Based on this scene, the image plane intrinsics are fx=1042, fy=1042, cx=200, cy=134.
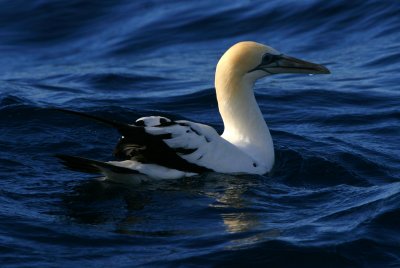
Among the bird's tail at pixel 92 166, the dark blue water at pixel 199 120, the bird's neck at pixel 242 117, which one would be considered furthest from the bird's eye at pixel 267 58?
the bird's tail at pixel 92 166

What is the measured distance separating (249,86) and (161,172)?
1.76m

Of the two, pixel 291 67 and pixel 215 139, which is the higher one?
pixel 291 67

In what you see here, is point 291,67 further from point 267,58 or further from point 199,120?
point 199,120

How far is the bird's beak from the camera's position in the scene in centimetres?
1131

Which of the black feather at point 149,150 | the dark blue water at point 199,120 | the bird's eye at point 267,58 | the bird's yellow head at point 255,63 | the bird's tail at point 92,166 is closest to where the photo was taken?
the dark blue water at point 199,120

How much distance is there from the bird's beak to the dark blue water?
0.95 meters

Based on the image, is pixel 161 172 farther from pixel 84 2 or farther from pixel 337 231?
pixel 84 2

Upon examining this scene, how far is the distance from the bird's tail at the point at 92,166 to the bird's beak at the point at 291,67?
2312mm

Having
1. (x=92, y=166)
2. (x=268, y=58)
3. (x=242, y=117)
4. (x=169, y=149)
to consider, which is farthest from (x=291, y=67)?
(x=92, y=166)

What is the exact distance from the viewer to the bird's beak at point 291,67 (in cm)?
1131

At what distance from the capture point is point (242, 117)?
36.6 feet

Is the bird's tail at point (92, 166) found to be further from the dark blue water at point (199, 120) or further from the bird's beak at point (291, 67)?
the bird's beak at point (291, 67)

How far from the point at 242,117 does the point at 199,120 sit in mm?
2588

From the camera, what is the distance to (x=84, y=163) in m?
9.64
